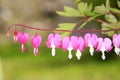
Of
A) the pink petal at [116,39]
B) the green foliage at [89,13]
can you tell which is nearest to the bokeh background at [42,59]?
the green foliage at [89,13]

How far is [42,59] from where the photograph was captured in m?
3.20

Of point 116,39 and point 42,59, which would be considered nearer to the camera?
point 116,39

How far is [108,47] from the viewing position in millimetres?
1984

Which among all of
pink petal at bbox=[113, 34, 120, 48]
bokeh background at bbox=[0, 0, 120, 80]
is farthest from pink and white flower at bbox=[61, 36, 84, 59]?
bokeh background at bbox=[0, 0, 120, 80]

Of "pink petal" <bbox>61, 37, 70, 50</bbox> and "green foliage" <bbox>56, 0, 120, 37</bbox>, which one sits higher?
"green foliage" <bbox>56, 0, 120, 37</bbox>

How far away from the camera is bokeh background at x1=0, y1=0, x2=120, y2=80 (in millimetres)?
3064

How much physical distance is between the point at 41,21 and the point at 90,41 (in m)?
1.56

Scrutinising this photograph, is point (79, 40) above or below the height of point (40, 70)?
above

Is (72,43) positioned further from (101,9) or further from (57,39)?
(101,9)

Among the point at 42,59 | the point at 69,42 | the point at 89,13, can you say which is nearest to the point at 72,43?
the point at 69,42

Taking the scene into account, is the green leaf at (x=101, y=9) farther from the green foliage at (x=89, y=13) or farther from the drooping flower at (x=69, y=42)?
the drooping flower at (x=69, y=42)

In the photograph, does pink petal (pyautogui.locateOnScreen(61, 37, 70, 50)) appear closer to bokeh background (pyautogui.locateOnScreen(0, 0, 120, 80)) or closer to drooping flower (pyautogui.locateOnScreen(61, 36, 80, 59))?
drooping flower (pyautogui.locateOnScreen(61, 36, 80, 59))

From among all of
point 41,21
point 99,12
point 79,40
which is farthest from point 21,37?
point 41,21

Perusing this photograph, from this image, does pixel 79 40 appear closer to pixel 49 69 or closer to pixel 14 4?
pixel 49 69
